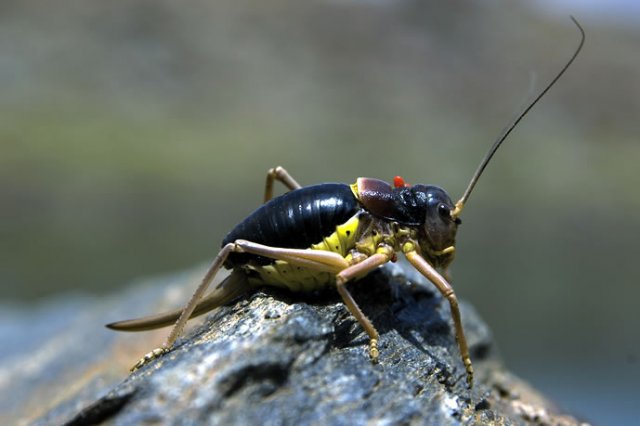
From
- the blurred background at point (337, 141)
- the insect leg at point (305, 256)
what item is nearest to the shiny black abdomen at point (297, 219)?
the insect leg at point (305, 256)

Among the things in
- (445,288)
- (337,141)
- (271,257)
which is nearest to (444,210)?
(445,288)

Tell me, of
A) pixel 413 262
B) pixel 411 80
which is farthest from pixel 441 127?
pixel 413 262

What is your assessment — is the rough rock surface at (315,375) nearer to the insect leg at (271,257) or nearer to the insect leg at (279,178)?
the insect leg at (271,257)

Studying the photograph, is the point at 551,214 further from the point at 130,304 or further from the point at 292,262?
the point at 292,262

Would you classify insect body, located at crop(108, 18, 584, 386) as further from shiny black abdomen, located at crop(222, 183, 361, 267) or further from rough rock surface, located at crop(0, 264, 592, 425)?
rough rock surface, located at crop(0, 264, 592, 425)

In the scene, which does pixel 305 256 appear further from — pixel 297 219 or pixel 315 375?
pixel 315 375
